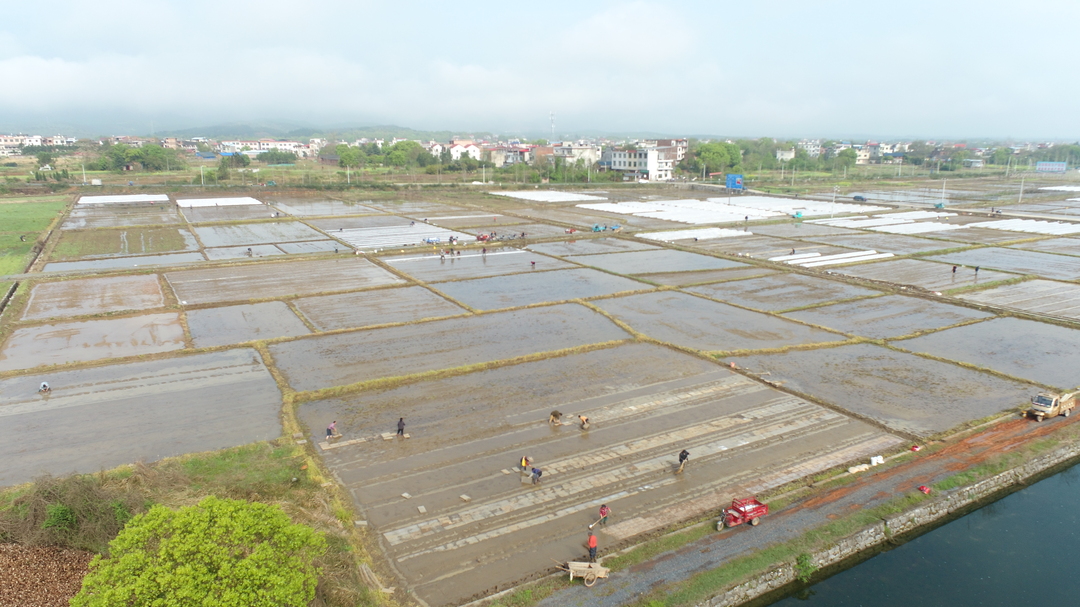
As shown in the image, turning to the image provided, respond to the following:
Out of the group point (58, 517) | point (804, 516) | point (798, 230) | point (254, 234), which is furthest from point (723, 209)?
point (58, 517)

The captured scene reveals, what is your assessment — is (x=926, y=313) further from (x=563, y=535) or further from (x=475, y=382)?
(x=563, y=535)

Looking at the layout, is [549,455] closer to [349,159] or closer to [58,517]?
[58,517]

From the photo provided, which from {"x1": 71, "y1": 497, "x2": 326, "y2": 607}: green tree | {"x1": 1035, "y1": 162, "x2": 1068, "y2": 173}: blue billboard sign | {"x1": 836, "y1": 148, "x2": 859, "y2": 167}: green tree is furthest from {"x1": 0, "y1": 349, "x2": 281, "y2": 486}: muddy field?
{"x1": 1035, "y1": 162, "x2": 1068, "y2": 173}: blue billboard sign

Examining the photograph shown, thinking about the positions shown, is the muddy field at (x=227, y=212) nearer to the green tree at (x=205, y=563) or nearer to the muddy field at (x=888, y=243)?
the muddy field at (x=888, y=243)

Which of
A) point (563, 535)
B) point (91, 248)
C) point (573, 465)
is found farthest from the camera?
point (91, 248)

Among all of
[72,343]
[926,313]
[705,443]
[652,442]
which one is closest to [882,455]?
[705,443]

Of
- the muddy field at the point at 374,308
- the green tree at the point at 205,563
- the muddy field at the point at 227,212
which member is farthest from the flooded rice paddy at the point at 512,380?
the muddy field at the point at 227,212

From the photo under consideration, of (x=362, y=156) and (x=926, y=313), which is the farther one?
(x=362, y=156)

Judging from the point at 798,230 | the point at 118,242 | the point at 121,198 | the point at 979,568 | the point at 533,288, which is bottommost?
the point at 979,568
